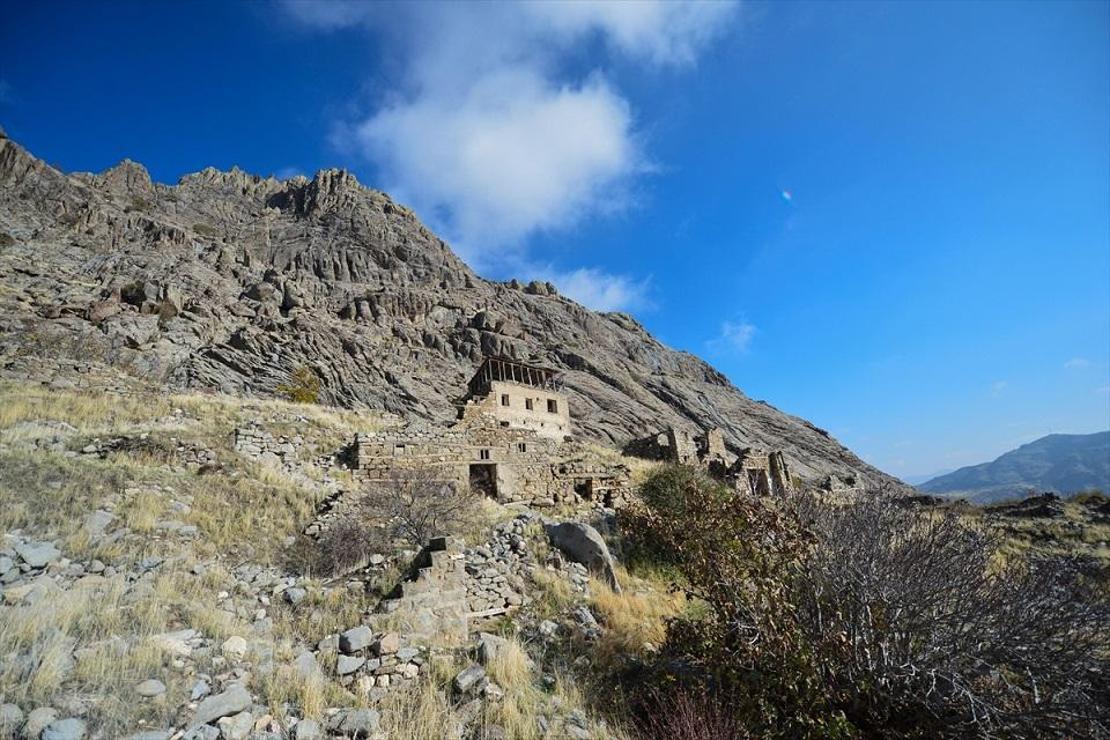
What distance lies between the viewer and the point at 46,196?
227 ft

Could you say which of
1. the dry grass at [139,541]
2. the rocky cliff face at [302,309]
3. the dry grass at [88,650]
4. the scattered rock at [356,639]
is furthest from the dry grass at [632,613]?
the rocky cliff face at [302,309]

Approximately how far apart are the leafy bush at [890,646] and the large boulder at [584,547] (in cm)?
385

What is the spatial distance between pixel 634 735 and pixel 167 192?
14591cm

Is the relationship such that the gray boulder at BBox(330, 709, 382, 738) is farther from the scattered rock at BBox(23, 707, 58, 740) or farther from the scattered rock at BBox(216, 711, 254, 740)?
the scattered rock at BBox(23, 707, 58, 740)

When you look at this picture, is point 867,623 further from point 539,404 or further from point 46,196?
point 46,196

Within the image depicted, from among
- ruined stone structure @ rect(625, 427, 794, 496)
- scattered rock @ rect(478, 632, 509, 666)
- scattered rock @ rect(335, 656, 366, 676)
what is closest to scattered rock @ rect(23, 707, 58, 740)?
scattered rock @ rect(335, 656, 366, 676)

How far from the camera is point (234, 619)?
654cm

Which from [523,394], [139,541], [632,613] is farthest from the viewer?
[523,394]

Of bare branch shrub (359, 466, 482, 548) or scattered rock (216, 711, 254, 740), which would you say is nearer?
scattered rock (216, 711, 254, 740)

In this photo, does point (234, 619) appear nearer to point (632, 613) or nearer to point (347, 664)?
point (347, 664)

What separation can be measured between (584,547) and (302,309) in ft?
224

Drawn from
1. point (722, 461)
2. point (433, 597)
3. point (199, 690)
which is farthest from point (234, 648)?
point (722, 461)

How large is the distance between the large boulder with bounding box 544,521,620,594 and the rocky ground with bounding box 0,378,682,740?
11.3 inches

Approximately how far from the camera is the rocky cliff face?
148ft
